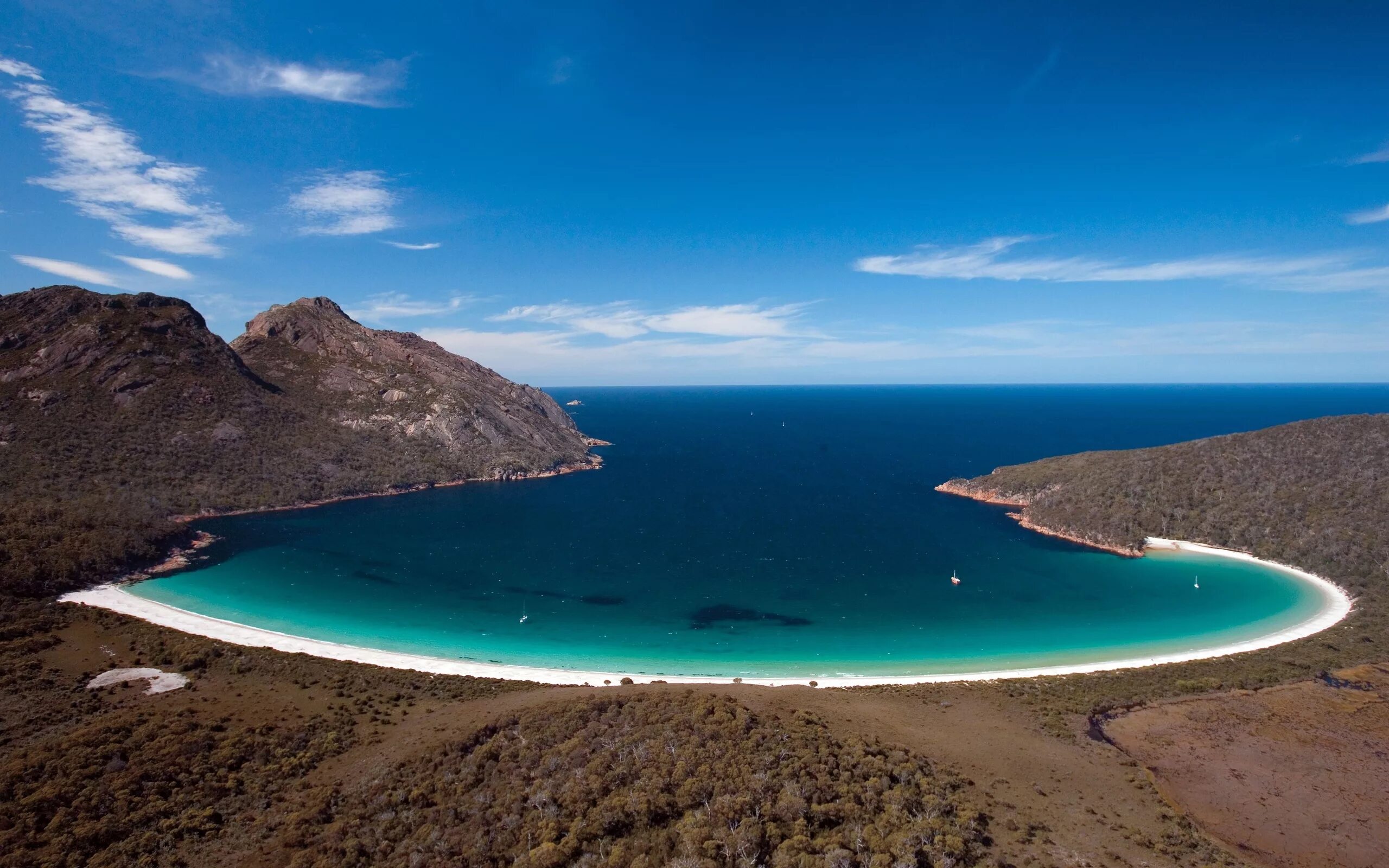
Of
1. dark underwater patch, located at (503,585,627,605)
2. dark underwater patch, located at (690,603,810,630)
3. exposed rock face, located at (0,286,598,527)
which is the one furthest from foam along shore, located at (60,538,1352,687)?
exposed rock face, located at (0,286,598,527)

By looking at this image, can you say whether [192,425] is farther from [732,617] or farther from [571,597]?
[732,617]

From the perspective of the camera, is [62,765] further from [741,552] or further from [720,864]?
[741,552]

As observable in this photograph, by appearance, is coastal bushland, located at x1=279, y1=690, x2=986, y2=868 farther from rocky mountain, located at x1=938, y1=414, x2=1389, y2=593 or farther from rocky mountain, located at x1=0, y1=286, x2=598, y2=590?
rocky mountain, located at x1=938, y1=414, x2=1389, y2=593

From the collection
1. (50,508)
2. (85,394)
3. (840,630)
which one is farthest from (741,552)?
(85,394)

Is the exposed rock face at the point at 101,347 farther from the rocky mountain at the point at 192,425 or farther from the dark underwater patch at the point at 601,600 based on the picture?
the dark underwater patch at the point at 601,600

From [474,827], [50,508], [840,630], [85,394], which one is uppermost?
[85,394]

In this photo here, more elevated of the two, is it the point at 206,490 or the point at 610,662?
the point at 206,490

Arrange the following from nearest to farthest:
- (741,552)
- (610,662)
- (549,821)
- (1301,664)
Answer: (549,821), (1301,664), (610,662), (741,552)
